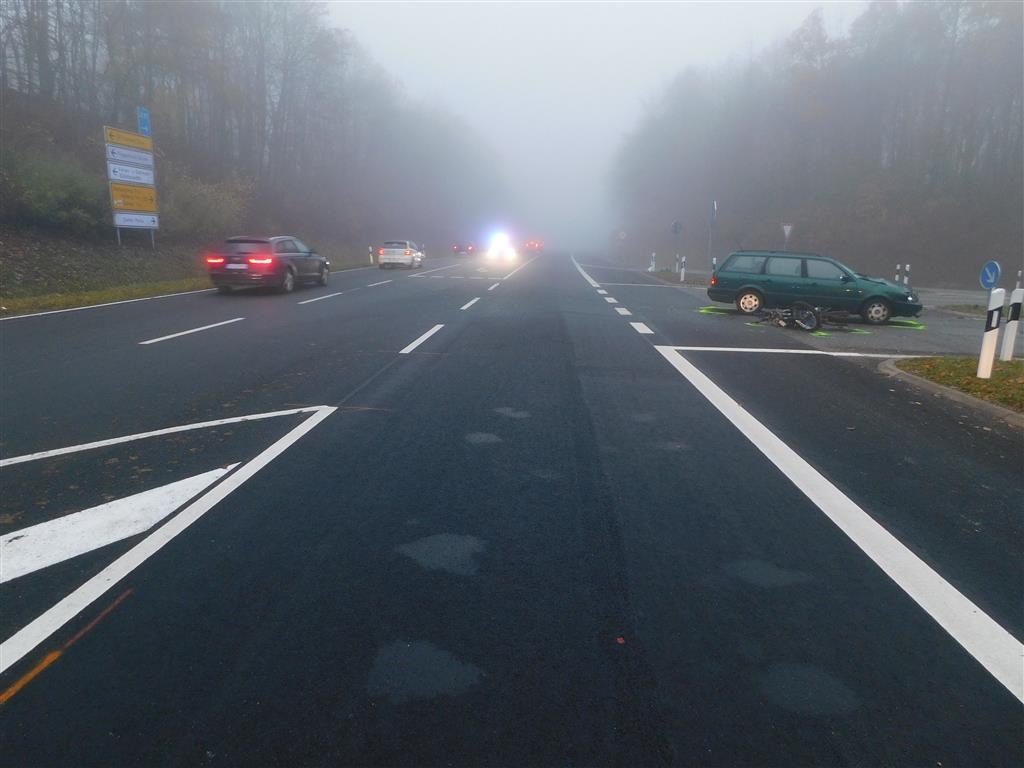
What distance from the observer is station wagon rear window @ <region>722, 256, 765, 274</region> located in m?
17.1

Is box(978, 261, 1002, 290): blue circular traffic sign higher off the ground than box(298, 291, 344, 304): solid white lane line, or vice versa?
box(978, 261, 1002, 290): blue circular traffic sign

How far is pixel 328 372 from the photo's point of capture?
8695 millimetres

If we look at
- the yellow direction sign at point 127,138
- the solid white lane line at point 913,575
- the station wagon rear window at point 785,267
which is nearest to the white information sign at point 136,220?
the yellow direction sign at point 127,138

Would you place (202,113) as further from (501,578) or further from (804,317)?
(501,578)

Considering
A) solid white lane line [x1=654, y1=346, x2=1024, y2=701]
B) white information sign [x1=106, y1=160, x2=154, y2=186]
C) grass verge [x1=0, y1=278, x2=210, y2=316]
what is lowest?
solid white lane line [x1=654, y1=346, x2=1024, y2=701]

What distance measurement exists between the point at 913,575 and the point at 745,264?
48.2 feet

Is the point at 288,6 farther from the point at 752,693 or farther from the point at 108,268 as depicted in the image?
the point at 752,693

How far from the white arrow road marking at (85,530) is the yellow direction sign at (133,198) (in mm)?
21228

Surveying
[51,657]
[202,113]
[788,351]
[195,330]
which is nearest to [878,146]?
[202,113]

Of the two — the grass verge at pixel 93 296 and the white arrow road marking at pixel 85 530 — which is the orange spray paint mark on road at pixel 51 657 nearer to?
the white arrow road marking at pixel 85 530

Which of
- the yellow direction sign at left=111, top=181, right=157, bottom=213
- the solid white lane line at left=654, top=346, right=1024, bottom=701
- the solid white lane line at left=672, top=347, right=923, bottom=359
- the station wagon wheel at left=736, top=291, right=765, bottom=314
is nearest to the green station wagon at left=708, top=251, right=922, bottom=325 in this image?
the station wagon wheel at left=736, top=291, right=765, bottom=314

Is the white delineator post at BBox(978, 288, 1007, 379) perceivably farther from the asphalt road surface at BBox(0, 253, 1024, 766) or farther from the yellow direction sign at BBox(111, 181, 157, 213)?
the yellow direction sign at BBox(111, 181, 157, 213)

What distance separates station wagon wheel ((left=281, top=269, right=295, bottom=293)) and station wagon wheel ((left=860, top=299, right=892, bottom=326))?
15.0 m

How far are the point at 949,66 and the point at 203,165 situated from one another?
156ft
